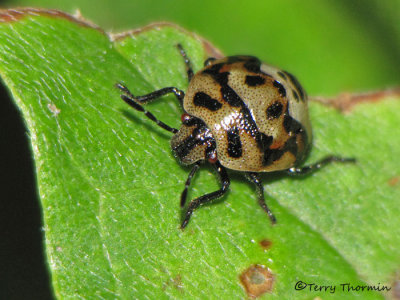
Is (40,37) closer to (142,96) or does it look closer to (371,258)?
(142,96)

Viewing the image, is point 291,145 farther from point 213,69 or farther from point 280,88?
point 213,69

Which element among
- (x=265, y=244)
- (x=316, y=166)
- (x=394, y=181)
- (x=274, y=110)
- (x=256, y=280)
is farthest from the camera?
(x=394, y=181)

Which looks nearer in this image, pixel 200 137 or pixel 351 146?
pixel 200 137

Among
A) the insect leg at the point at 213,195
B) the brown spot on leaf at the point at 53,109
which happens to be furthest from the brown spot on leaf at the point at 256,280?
the brown spot on leaf at the point at 53,109

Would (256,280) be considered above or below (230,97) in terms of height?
below

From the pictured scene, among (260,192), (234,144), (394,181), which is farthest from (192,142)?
(394,181)

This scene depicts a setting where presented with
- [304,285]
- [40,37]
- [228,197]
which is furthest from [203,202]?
[40,37]
